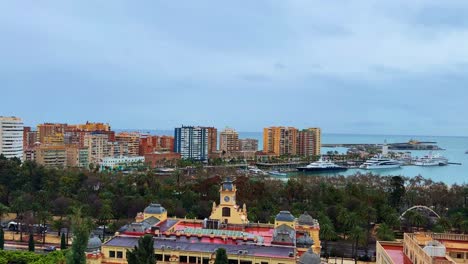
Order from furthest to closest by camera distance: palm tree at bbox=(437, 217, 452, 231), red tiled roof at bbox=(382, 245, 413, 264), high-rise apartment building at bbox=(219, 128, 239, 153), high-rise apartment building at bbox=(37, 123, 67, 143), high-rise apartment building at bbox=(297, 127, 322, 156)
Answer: high-rise apartment building at bbox=(219, 128, 239, 153) → high-rise apartment building at bbox=(297, 127, 322, 156) → high-rise apartment building at bbox=(37, 123, 67, 143) → palm tree at bbox=(437, 217, 452, 231) → red tiled roof at bbox=(382, 245, 413, 264)

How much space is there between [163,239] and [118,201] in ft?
89.0

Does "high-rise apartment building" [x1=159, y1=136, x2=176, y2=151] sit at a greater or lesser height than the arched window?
greater

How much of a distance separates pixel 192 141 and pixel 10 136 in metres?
69.1

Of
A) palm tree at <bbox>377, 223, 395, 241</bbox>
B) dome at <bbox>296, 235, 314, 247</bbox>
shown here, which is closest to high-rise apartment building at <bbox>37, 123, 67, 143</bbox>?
palm tree at <bbox>377, 223, 395, 241</bbox>

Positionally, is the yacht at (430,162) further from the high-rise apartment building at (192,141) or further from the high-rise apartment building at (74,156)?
the high-rise apartment building at (74,156)

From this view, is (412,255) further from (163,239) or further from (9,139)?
(9,139)

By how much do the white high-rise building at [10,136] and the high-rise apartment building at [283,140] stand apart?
9750 centimetres

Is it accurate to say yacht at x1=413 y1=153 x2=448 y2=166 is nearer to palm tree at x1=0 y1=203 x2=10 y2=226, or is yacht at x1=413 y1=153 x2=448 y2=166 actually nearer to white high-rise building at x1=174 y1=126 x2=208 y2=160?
white high-rise building at x1=174 y1=126 x2=208 y2=160

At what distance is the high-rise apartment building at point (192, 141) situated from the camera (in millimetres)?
171375

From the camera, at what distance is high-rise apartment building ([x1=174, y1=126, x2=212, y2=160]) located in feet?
562

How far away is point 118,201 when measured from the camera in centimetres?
6300

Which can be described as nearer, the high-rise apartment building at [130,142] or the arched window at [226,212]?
the arched window at [226,212]

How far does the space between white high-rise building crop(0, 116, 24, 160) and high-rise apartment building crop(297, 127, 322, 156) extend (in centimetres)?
10703

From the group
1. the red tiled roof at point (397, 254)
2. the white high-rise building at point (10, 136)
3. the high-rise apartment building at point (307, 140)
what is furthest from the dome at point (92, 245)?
the high-rise apartment building at point (307, 140)
